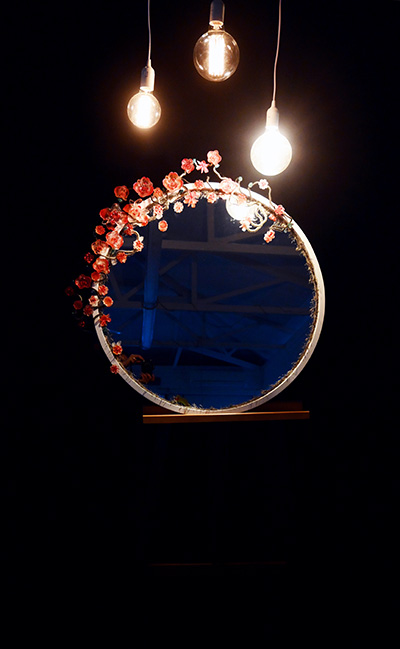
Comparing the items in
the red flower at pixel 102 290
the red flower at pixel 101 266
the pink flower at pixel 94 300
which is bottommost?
the pink flower at pixel 94 300

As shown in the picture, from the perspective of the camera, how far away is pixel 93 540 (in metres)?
1.47

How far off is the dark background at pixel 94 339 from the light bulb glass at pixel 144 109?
110mm

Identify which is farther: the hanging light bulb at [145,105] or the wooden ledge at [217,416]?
the hanging light bulb at [145,105]

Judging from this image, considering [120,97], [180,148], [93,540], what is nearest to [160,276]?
[180,148]

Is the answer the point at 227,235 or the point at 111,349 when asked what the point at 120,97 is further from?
the point at 111,349

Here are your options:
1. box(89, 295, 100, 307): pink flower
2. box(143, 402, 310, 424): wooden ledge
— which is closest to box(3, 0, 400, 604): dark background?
box(143, 402, 310, 424): wooden ledge

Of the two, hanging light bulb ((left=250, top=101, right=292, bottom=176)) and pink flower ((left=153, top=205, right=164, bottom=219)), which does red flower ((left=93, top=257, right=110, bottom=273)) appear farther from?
hanging light bulb ((left=250, top=101, right=292, bottom=176))

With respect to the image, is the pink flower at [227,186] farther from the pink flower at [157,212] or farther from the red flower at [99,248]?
the red flower at [99,248]

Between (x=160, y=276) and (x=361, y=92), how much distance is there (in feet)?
3.07

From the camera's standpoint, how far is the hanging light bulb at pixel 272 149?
4.97ft

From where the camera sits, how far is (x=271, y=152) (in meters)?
1.53

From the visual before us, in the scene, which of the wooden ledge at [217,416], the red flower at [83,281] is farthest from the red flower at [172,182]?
the wooden ledge at [217,416]

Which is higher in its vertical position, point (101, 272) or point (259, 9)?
point (259, 9)

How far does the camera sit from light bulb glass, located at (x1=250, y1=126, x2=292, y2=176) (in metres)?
1.52
